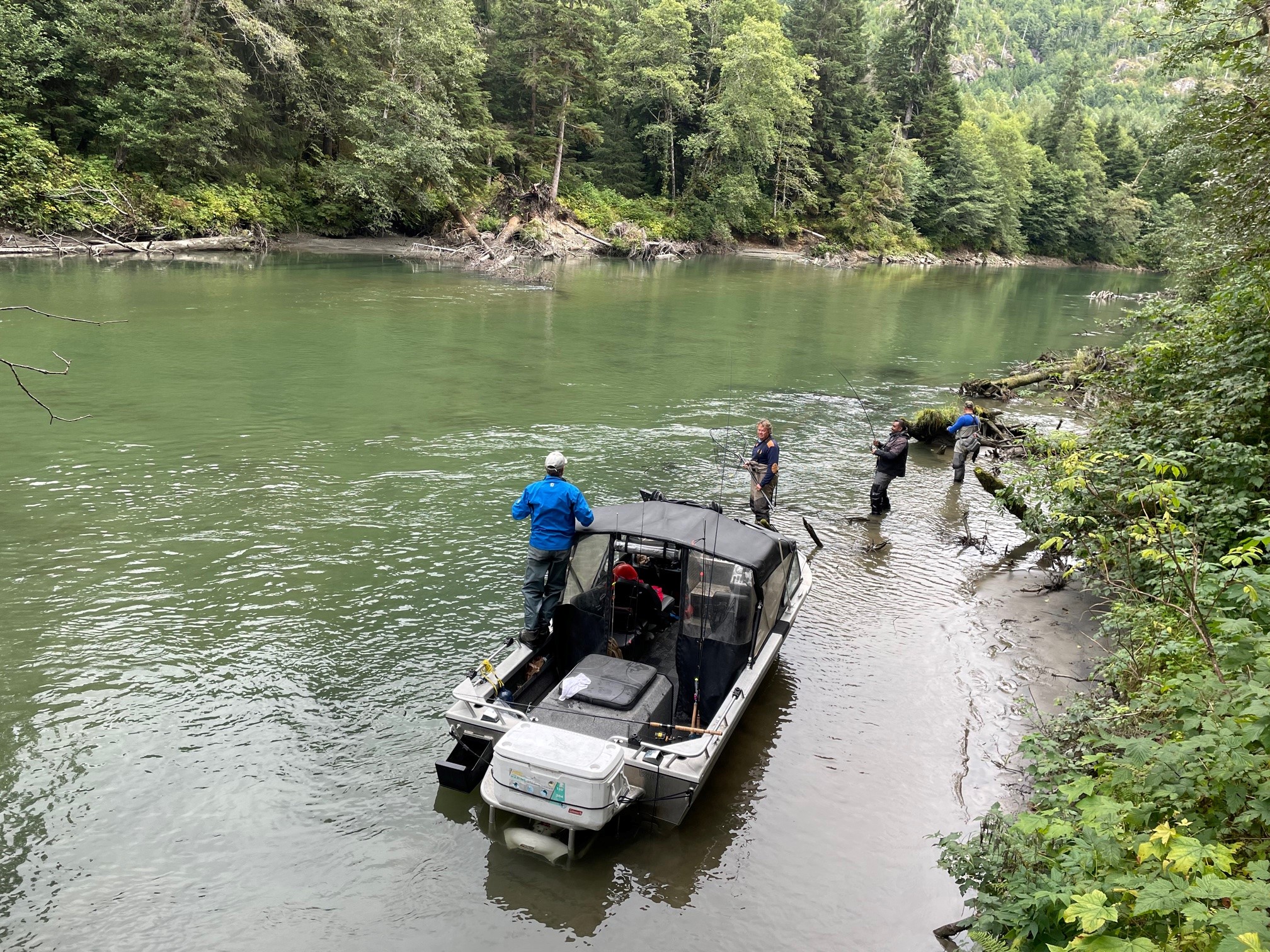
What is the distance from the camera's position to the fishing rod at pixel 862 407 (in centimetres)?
1812

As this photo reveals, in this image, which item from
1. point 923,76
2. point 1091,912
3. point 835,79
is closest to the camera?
point 1091,912

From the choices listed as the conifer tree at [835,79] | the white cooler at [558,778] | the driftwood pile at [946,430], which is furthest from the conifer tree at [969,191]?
the white cooler at [558,778]

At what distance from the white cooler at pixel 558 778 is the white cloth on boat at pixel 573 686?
0.68 metres

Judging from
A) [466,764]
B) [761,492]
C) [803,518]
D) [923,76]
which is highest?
[923,76]

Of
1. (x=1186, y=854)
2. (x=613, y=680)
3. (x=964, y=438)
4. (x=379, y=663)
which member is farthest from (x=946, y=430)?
(x=1186, y=854)

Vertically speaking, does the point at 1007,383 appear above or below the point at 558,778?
above

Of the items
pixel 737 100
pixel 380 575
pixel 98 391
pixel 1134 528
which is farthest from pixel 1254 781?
pixel 737 100

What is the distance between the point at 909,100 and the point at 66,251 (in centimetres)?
7270

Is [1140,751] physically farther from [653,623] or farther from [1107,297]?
[1107,297]

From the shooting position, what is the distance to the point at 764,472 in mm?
12383

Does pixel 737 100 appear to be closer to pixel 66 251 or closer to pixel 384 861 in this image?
pixel 66 251

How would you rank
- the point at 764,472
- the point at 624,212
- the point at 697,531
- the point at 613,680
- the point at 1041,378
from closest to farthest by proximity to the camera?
the point at 613,680, the point at 697,531, the point at 764,472, the point at 1041,378, the point at 624,212

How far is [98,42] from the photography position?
117 ft

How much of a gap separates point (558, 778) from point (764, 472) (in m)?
7.69
